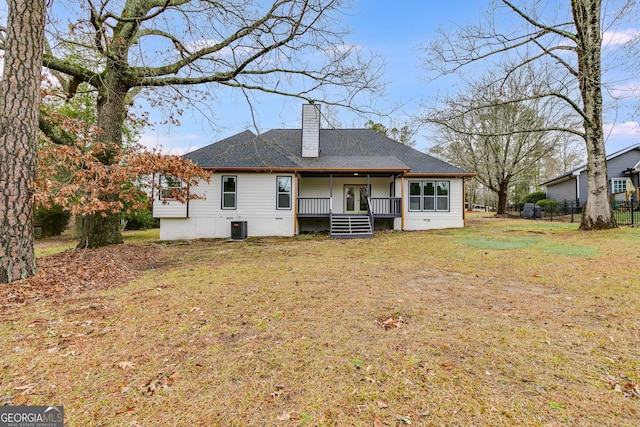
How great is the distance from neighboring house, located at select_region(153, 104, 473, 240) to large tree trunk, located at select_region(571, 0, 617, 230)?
479 centimetres

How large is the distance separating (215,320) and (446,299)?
3.20 metres

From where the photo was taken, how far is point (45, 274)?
5031mm

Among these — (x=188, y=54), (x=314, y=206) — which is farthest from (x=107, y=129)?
(x=314, y=206)

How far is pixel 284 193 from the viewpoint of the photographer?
46.3 feet

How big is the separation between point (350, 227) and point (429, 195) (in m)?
5.08

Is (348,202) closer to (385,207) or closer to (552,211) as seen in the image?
(385,207)

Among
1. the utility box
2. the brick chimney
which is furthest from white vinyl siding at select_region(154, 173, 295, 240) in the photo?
the brick chimney

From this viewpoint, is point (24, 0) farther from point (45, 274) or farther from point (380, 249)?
point (380, 249)

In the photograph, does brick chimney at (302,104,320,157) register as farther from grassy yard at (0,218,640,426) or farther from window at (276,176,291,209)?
grassy yard at (0,218,640,426)

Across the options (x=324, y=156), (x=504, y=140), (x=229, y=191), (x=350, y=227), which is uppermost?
(x=504, y=140)

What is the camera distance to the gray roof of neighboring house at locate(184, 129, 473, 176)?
1362cm

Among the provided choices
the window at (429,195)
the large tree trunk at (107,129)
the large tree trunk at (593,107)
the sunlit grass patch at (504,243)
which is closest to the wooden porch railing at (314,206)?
the window at (429,195)

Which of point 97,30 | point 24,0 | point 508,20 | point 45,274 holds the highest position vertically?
point 508,20

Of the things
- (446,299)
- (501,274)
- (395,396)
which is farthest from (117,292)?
(501,274)
